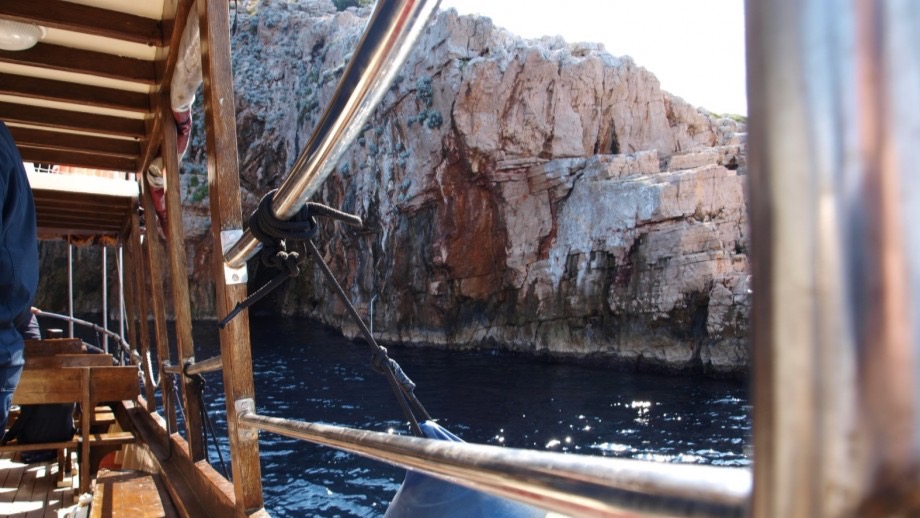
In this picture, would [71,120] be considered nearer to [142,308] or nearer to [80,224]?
[142,308]

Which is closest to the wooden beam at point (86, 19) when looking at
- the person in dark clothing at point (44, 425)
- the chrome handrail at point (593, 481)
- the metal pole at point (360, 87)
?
the metal pole at point (360, 87)

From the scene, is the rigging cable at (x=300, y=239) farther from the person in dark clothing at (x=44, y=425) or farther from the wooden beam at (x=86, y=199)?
the wooden beam at (x=86, y=199)

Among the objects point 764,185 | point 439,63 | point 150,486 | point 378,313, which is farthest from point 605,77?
point 764,185

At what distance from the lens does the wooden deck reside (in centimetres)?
367

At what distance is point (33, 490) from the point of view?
13.5 ft

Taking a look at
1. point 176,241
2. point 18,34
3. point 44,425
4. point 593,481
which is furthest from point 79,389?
point 593,481

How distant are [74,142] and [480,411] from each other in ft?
31.1

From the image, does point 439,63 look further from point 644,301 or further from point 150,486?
point 150,486

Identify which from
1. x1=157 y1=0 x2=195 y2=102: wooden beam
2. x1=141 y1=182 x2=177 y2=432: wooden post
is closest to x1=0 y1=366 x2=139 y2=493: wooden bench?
x1=141 y1=182 x2=177 y2=432: wooden post

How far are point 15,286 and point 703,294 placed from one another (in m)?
15.3

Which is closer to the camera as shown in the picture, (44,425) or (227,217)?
(227,217)

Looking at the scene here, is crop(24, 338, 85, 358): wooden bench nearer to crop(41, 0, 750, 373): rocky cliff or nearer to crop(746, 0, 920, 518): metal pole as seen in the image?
crop(746, 0, 920, 518): metal pole

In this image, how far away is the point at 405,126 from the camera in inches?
791

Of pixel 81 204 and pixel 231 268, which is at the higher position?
pixel 81 204
